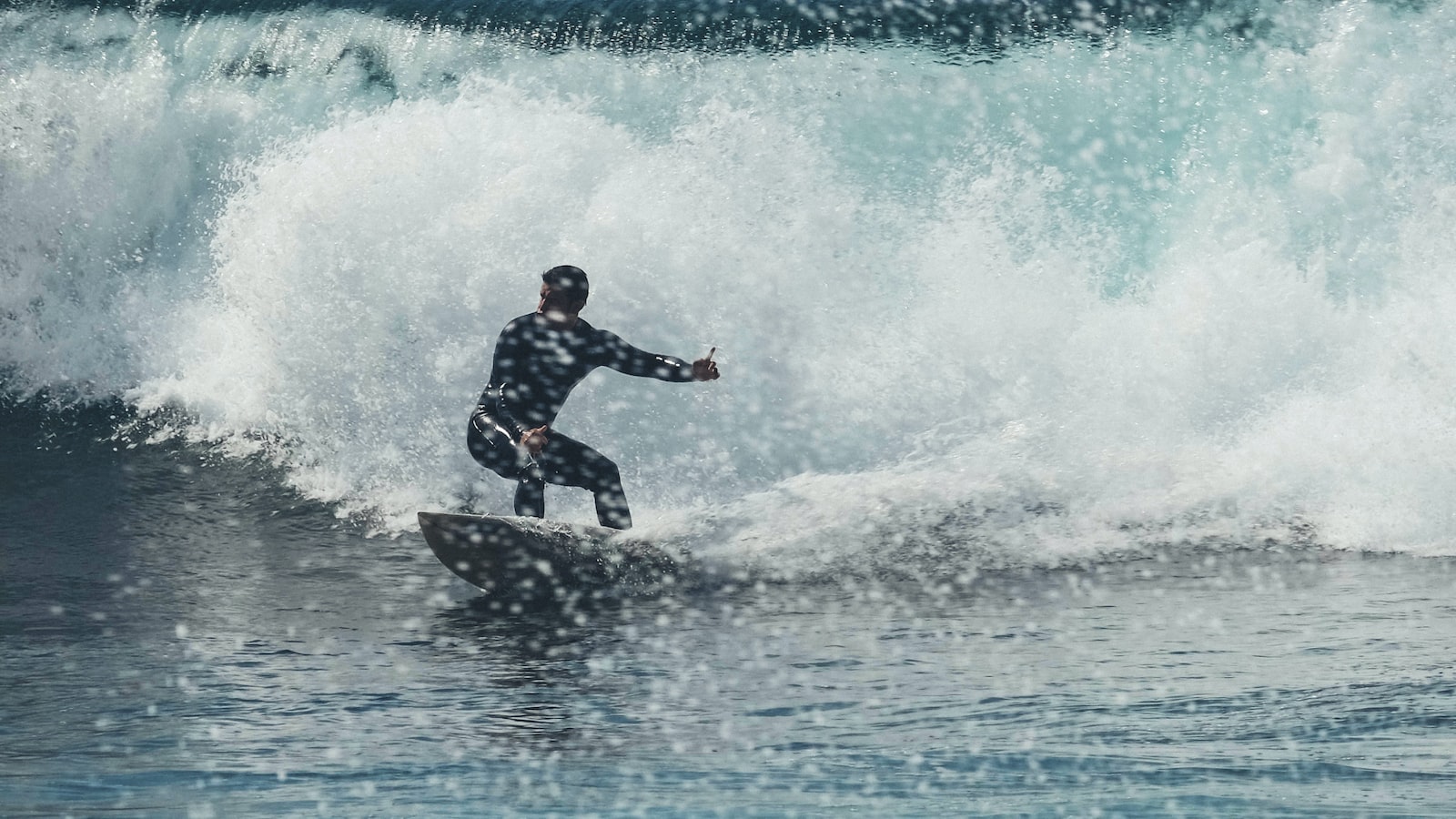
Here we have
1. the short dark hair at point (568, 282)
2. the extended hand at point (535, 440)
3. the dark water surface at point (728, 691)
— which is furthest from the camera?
the short dark hair at point (568, 282)

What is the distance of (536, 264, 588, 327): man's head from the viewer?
661 centimetres

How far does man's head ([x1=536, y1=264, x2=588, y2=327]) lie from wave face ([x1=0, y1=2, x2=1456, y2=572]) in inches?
46.2

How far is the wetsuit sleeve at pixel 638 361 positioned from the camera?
675 centimetres

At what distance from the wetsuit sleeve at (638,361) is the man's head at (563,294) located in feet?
0.60

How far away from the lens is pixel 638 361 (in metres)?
6.80

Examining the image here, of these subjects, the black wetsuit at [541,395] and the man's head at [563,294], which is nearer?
the man's head at [563,294]

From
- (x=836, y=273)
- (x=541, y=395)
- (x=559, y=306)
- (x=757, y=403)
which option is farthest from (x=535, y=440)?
(x=836, y=273)

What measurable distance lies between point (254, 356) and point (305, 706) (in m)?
6.40

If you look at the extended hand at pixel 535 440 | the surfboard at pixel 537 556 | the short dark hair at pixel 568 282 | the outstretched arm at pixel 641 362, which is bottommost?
the surfboard at pixel 537 556

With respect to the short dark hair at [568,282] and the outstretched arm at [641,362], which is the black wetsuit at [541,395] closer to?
the outstretched arm at [641,362]

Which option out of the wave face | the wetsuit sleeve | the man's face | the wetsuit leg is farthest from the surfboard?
the man's face

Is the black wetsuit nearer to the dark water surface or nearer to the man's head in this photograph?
the man's head

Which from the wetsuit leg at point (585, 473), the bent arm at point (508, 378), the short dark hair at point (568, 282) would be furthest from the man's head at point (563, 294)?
the wetsuit leg at point (585, 473)

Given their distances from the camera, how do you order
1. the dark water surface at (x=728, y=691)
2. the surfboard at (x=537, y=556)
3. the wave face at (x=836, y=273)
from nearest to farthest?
the dark water surface at (x=728, y=691) → the surfboard at (x=537, y=556) → the wave face at (x=836, y=273)
